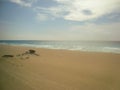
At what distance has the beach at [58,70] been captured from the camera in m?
1.82

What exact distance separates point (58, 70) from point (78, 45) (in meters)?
0.39

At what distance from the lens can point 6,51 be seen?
2795 millimetres

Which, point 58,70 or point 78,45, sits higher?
point 78,45

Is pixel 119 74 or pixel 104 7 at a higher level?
pixel 104 7

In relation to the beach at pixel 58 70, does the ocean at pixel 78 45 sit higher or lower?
higher

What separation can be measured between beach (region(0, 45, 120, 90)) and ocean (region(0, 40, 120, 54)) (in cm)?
5

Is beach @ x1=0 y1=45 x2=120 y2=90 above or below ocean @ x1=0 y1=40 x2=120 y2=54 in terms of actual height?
below

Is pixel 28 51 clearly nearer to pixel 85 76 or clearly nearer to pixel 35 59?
pixel 35 59

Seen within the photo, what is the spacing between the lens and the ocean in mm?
1868

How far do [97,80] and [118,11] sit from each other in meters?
0.73

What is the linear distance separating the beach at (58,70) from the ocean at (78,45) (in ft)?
0.17

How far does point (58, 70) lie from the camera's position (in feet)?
7.13

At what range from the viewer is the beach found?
1.82 meters

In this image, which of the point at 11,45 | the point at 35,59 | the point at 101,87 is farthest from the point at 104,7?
the point at 11,45
